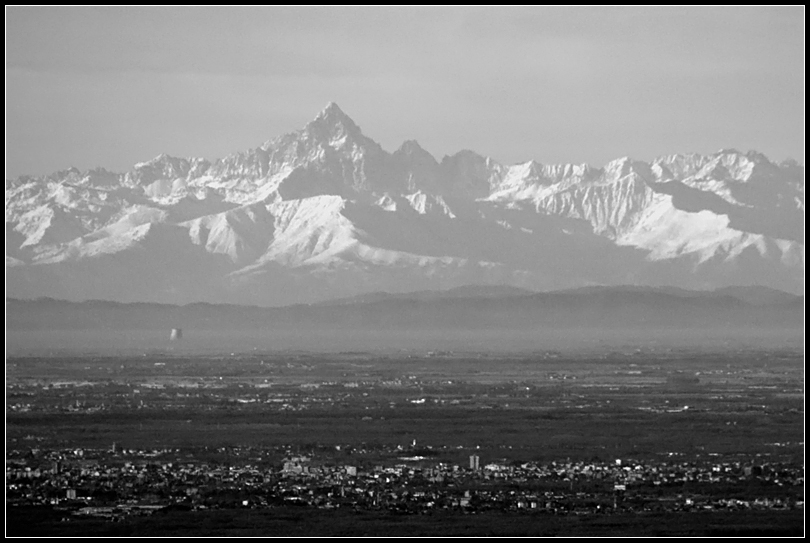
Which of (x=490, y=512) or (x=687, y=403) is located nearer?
(x=490, y=512)

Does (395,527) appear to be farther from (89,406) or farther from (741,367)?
(741,367)

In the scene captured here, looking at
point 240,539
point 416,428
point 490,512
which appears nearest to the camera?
point 240,539

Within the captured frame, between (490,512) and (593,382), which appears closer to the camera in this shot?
(490,512)

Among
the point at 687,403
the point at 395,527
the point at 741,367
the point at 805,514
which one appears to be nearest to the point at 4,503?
the point at 395,527

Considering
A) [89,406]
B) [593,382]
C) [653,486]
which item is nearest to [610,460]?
[653,486]

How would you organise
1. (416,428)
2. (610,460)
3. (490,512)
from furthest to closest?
1. (416,428)
2. (610,460)
3. (490,512)

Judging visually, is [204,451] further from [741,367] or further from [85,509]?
[741,367]
